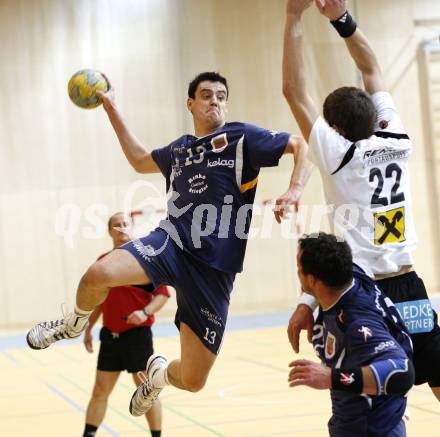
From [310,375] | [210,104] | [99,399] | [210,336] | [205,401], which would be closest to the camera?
[310,375]

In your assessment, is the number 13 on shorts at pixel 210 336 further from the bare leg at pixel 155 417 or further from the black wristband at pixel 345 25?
the black wristband at pixel 345 25

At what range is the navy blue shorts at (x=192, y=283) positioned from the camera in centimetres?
506

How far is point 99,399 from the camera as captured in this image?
22.0 ft

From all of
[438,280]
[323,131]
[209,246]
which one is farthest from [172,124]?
[323,131]

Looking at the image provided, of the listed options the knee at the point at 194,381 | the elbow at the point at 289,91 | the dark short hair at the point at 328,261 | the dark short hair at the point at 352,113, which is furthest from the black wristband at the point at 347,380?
the knee at the point at 194,381

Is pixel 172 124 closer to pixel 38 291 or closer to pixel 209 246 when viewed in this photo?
pixel 38 291

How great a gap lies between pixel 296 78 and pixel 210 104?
1.41 m

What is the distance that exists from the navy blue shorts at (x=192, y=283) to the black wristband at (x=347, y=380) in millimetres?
1970

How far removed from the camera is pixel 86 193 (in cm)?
1594

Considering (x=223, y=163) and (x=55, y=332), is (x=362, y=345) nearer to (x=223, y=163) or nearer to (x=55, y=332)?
→ (x=223, y=163)

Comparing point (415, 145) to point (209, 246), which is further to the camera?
point (415, 145)

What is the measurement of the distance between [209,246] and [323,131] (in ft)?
4.68

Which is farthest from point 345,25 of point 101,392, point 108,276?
point 101,392

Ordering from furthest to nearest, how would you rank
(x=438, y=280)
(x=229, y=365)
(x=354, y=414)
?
(x=438, y=280)
(x=229, y=365)
(x=354, y=414)
